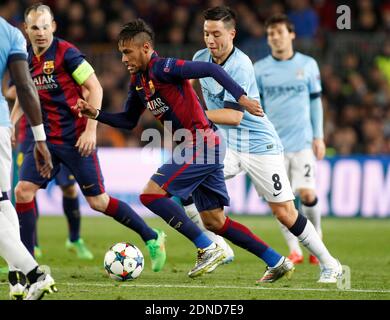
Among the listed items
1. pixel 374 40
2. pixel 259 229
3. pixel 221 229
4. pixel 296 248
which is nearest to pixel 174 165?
pixel 221 229

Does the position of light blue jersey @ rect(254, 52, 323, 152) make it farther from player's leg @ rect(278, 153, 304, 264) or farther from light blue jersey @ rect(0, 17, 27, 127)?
light blue jersey @ rect(0, 17, 27, 127)

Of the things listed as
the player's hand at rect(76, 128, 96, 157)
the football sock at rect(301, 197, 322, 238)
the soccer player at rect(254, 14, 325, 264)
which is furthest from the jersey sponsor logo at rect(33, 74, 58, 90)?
the football sock at rect(301, 197, 322, 238)

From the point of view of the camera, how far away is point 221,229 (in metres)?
8.11

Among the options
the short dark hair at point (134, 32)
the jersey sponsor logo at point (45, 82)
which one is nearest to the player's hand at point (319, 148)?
the jersey sponsor logo at point (45, 82)

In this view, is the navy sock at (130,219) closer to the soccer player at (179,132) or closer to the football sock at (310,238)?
the soccer player at (179,132)

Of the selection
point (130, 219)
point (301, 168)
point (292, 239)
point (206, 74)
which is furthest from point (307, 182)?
point (206, 74)

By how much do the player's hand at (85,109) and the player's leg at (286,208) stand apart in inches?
60.7

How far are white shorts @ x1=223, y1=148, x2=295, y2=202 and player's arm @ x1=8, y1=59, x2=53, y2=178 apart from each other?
2268 millimetres

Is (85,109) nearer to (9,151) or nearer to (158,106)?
(158,106)

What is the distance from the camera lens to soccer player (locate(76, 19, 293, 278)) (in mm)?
7719

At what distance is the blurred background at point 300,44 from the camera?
1855cm

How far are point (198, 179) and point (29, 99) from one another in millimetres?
1877
